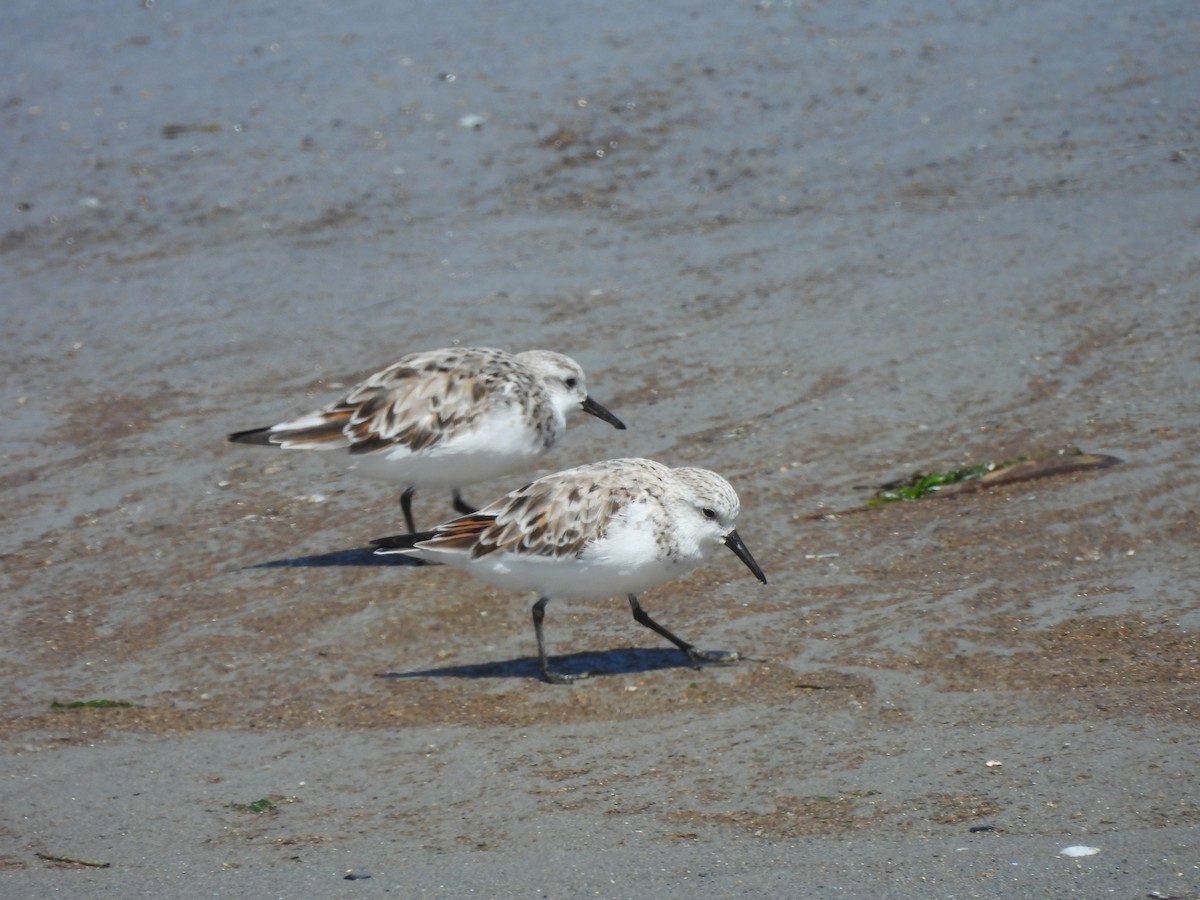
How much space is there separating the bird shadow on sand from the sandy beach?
0.03 metres

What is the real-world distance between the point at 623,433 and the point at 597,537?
249 centimetres

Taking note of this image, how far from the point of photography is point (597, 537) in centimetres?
634

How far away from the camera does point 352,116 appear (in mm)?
13398

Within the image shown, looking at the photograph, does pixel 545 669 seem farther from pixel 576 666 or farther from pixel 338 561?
pixel 338 561

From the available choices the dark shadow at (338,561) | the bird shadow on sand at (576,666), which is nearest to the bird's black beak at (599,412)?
the dark shadow at (338,561)

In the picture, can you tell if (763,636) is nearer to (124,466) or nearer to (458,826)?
(458,826)

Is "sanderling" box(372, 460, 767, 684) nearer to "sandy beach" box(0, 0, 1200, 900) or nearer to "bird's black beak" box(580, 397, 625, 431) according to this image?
"sandy beach" box(0, 0, 1200, 900)

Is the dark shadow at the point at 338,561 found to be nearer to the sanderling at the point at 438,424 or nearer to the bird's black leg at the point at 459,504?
the sanderling at the point at 438,424

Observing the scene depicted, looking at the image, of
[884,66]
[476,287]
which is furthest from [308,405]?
[884,66]

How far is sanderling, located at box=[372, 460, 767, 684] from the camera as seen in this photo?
6332mm

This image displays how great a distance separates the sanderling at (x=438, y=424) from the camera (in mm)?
7625

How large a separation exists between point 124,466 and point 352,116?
553cm

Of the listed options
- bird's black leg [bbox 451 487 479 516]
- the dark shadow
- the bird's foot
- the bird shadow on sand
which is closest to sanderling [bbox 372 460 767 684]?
the bird's foot

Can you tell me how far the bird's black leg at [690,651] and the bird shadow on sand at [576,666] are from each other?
88 mm
